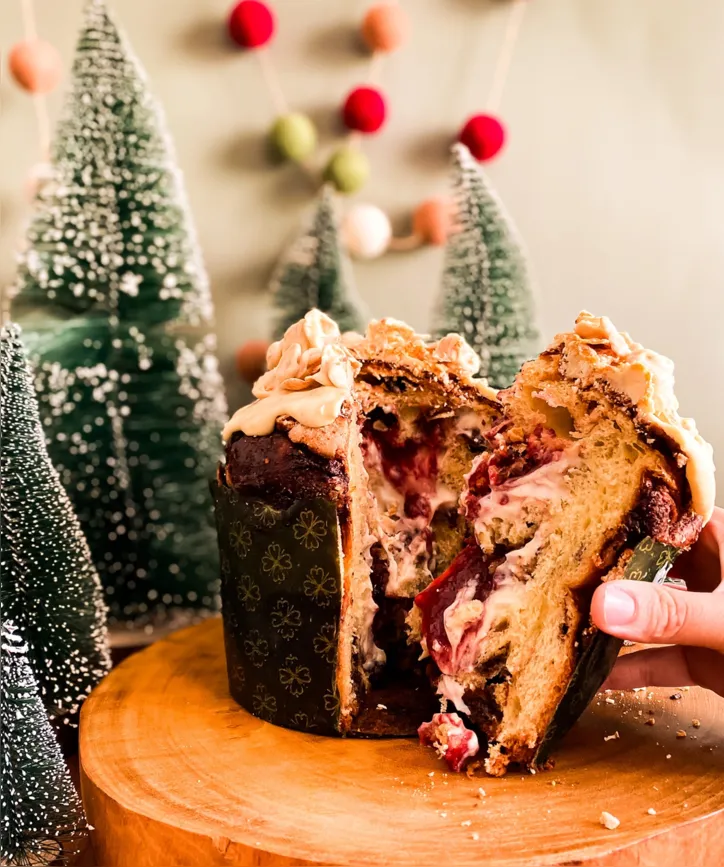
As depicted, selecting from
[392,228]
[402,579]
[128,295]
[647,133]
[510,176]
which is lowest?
[402,579]

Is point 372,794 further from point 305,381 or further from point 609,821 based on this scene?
point 305,381

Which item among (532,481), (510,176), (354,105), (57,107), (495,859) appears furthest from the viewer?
(510,176)

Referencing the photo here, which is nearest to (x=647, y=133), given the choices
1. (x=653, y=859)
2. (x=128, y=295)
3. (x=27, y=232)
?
(x=128, y=295)

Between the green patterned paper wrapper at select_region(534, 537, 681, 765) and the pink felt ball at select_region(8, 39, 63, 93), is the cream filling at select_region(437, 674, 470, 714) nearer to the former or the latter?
the green patterned paper wrapper at select_region(534, 537, 681, 765)

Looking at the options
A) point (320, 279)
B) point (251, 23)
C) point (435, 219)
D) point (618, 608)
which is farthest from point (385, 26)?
point (618, 608)

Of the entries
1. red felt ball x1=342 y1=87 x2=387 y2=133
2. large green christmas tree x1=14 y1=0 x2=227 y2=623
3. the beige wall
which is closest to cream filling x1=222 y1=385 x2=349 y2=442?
large green christmas tree x1=14 y1=0 x2=227 y2=623

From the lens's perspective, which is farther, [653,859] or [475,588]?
[475,588]

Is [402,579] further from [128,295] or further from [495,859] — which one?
[128,295]

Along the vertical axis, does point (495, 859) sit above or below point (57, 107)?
below
